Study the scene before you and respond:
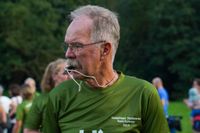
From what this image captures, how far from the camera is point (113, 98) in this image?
375 centimetres

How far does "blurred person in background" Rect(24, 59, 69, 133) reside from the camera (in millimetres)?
6445

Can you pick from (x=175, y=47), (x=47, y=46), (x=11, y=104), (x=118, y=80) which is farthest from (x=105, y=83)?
(x=175, y=47)

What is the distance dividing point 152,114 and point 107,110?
0.27 m

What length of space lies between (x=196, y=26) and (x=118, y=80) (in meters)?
63.9

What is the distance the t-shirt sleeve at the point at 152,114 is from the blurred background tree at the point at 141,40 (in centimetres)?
5397

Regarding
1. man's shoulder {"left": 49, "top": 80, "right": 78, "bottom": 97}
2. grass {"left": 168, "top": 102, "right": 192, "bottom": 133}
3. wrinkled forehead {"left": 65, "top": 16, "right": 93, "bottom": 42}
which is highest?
wrinkled forehead {"left": 65, "top": 16, "right": 93, "bottom": 42}

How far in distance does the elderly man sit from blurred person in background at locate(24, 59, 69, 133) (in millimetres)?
2349

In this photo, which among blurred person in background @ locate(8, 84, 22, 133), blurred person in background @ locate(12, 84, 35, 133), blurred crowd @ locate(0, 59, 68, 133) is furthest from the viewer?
blurred person in background @ locate(8, 84, 22, 133)

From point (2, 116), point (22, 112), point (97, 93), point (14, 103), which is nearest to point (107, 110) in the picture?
point (97, 93)

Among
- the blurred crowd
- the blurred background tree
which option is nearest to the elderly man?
the blurred crowd

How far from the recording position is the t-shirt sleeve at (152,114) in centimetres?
372

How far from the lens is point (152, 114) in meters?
3.72

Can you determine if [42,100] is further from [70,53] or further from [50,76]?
[70,53]

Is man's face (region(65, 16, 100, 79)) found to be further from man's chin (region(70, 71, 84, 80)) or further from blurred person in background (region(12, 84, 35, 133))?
blurred person in background (region(12, 84, 35, 133))
